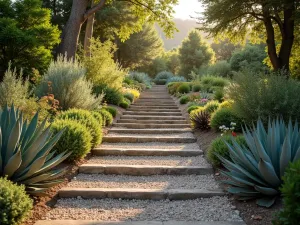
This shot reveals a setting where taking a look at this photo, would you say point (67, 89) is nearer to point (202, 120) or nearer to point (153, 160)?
point (153, 160)

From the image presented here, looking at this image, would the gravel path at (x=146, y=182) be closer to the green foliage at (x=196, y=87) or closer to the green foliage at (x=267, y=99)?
the green foliage at (x=267, y=99)

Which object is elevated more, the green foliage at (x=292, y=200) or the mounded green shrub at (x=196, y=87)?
the mounded green shrub at (x=196, y=87)

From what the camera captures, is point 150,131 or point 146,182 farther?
point 150,131

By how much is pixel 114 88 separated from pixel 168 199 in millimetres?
8948

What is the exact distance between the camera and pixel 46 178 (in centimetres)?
432

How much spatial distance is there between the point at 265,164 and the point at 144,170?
105 inches

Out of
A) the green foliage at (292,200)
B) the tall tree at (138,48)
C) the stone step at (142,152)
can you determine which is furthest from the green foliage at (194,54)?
the green foliage at (292,200)

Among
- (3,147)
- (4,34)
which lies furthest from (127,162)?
(4,34)

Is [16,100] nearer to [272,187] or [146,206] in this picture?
[146,206]

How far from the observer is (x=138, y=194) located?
4.95m

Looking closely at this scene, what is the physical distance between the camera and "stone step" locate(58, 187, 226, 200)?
492 cm

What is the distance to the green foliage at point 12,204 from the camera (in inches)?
128

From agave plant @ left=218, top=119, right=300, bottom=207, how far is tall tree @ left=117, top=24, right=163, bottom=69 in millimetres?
32423

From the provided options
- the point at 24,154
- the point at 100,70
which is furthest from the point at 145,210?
the point at 100,70
